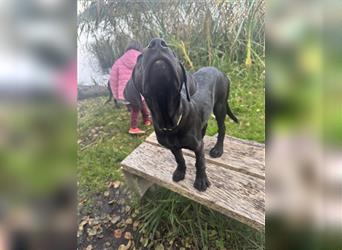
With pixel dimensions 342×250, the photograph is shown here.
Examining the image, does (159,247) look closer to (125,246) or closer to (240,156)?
(125,246)

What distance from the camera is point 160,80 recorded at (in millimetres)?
607

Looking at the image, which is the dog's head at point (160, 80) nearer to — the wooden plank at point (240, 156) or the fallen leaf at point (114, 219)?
the wooden plank at point (240, 156)

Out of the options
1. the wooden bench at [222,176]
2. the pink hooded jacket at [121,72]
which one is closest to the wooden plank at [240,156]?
the wooden bench at [222,176]

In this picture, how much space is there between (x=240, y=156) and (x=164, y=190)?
282 millimetres

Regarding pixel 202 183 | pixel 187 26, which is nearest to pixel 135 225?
pixel 202 183

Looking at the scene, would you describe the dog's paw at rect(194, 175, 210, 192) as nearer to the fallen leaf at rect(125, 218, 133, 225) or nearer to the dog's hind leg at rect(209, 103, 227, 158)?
the dog's hind leg at rect(209, 103, 227, 158)

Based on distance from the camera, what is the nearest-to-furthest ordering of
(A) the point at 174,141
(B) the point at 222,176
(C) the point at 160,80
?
(C) the point at 160,80, (A) the point at 174,141, (B) the point at 222,176

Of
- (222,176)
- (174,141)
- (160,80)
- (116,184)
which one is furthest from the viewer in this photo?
(116,184)

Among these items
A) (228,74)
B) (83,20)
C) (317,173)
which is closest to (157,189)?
(228,74)

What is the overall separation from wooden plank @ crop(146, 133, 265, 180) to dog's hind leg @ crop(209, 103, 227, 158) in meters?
0.02

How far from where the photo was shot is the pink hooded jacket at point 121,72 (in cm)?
80

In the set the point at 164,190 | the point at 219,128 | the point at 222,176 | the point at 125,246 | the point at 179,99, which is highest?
the point at 179,99

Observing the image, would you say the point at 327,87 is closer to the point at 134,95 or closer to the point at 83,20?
the point at 134,95

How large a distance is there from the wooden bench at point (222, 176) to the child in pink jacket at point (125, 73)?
0.17 m
